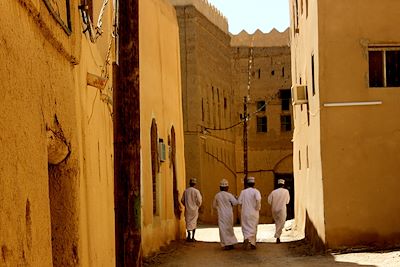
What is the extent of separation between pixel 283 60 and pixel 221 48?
147 inches

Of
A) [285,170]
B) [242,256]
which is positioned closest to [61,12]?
[242,256]

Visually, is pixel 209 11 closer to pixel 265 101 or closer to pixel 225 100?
pixel 225 100

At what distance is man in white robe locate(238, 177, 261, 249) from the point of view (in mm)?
17859

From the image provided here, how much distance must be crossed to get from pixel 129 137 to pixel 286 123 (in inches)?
1284

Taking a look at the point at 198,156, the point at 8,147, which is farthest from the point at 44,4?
the point at 198,156

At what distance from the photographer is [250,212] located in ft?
59.7

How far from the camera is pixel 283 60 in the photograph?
40.6 meters

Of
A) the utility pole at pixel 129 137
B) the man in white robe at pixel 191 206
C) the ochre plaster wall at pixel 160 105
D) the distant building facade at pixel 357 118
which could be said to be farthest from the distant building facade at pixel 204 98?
the utility pole at pixel 129 137

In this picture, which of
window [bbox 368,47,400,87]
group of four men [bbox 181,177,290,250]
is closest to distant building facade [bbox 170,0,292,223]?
group of four men [bbox 181,177,290,250]

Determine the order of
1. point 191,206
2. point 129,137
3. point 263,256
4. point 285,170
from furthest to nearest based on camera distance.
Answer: point 285,170
point 191,206
point 263,256
point 129,137

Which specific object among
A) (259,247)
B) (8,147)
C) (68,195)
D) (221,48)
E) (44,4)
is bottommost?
(259,247)

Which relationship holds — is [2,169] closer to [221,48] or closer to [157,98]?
[157,98]

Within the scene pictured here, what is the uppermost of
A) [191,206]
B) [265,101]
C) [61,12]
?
[265,101]

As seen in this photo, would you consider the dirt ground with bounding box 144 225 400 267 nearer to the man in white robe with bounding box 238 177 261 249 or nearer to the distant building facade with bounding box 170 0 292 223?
the man in white robe with bounding box 238 177 261 249
